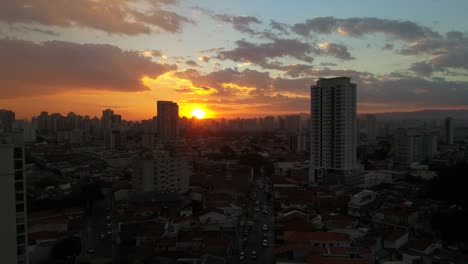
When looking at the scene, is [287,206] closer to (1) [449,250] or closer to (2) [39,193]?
(1) [449,250]

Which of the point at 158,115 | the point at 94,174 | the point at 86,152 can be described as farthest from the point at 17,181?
the point at 158,115

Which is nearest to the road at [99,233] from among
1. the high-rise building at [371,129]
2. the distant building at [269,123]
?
the high-rise building at [371,129]

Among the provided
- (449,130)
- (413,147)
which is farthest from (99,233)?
(449,130)

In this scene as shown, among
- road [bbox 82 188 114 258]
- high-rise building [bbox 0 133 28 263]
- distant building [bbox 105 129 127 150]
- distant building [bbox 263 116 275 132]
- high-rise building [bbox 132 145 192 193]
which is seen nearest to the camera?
high-rise building [bbox 0 133 28 263]

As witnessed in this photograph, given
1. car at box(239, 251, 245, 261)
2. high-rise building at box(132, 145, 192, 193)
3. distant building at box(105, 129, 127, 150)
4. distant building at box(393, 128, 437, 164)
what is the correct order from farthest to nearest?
1. distant building at box(105, 129, 127, 150)
2. distant building at box(393, 128, 437, 164)
3. high-rise building at box(132, 145, 192, 193)
4. car at box(239, 251, 245, 261)

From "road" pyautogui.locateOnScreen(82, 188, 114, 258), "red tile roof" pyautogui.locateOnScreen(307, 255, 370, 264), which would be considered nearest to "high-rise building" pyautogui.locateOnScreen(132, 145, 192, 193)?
"road" pyautogui.locateOnScreen(82, 188, 114, 258)

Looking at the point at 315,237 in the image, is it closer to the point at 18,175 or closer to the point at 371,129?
the point at 18,175

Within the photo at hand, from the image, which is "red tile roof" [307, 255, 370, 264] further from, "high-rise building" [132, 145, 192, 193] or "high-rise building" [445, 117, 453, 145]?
"high-rise building" [445, 117, 453, 145]
